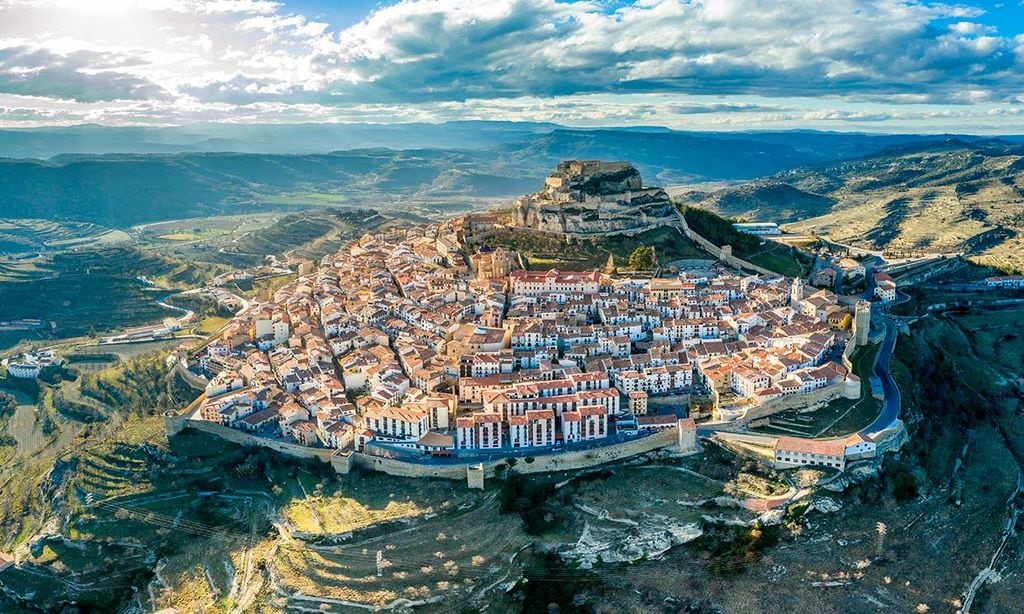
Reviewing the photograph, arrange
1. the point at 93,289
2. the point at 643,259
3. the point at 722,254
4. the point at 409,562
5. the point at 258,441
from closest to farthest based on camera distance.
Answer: the point at 409,562
the point at 258,441
the point at 643,259
the point at 722,254
the point at 93,289

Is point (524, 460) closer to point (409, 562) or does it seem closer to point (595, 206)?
point (409, 562)

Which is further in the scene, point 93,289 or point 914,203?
point 914,203

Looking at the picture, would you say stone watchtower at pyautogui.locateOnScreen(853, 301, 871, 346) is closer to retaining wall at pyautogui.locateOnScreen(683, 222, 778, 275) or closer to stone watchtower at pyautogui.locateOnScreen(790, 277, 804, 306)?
stone watchtower at pyautogui.locateOnScreen(790, 277, 804, 306)

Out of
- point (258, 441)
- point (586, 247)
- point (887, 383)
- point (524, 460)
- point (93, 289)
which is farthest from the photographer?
point (93, 289)

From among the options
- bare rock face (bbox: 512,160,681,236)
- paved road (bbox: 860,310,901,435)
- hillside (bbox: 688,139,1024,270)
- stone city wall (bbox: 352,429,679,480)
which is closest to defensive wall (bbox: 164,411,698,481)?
stone city wall (bbox: 352,429,679,480)

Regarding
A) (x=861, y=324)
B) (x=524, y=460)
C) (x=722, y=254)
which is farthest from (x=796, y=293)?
(x=524, y=460)

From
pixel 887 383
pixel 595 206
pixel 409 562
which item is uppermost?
pixel 595 206

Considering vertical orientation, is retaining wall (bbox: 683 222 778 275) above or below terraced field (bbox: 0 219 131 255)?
above
